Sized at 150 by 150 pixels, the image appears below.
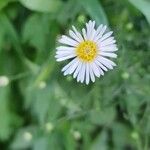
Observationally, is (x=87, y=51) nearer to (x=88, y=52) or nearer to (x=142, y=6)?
(x=88, y=52)

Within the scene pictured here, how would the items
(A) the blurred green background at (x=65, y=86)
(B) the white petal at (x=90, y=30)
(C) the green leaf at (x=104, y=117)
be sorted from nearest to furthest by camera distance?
(B) the white petal at (x=90, y=30)
(A) the blurred green background at (x=65, y=86)
(C) the green leaf at (x=104, y=117)

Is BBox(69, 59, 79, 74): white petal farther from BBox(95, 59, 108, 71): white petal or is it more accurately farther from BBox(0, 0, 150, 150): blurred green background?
BBox(0, 0, 150, 150): blurred green background

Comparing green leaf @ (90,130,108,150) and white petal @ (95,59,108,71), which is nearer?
white petal @ (95,59,108,71)

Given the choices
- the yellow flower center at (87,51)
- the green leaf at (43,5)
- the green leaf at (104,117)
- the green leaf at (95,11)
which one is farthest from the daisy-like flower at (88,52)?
the green leaf at (104,117)

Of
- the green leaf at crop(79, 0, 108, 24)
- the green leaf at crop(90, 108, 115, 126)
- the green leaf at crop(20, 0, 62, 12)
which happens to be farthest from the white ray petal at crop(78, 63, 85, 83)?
the green leaf at crop(90, 108, 115, 126)

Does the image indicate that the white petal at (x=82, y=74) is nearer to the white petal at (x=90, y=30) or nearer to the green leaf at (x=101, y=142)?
the white petal at (x=90, y=30)
